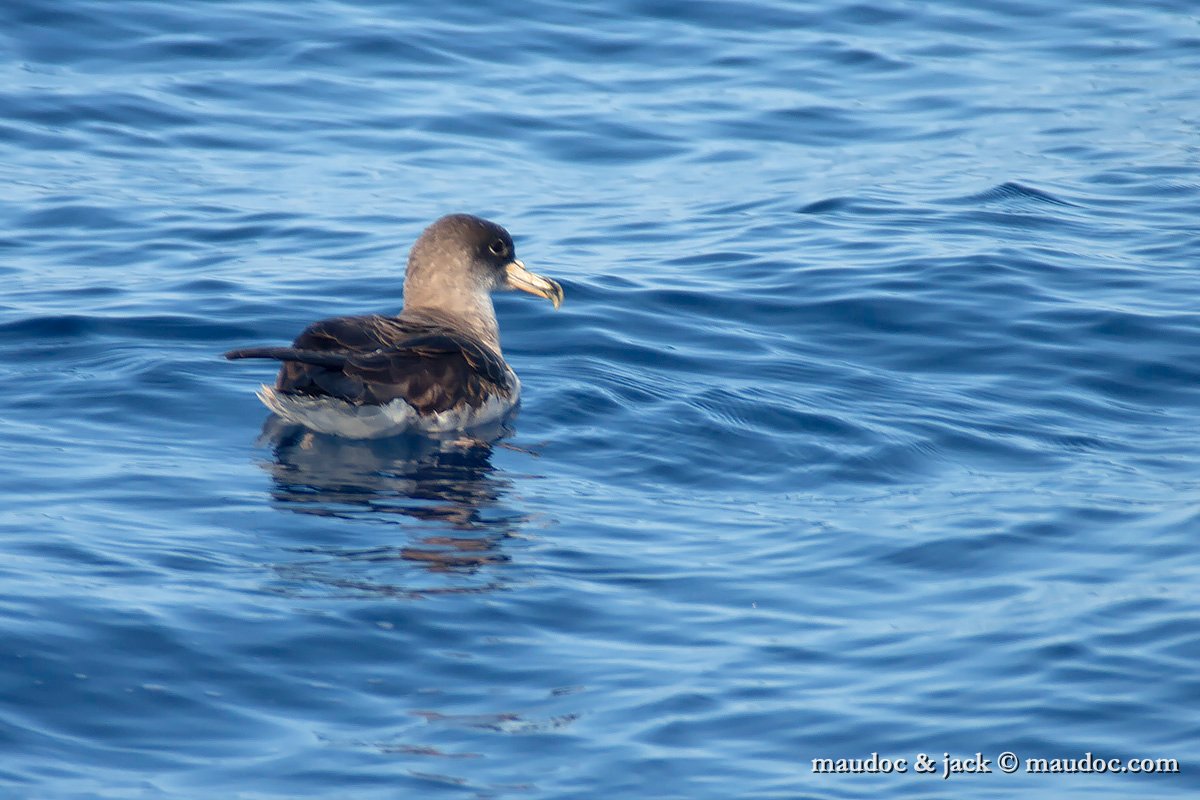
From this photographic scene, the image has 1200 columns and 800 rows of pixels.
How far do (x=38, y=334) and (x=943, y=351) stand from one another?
5473 millimetres

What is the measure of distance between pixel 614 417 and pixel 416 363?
1108mm

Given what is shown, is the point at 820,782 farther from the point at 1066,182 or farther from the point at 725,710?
the point at 1066,182

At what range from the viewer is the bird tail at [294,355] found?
Answer: 777 centimetres

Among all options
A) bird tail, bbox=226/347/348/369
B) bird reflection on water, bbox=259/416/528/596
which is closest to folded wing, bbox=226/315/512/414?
bird tail, bbox=226/347/348/369

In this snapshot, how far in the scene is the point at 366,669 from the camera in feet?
19.2

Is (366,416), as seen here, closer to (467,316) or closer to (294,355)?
(294,355)

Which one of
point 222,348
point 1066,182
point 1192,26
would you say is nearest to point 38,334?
point 222,348

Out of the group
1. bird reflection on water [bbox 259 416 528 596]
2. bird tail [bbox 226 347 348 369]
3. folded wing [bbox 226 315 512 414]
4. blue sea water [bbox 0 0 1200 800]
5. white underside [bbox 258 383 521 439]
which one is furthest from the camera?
white underside [bbox 258 383 521 439]

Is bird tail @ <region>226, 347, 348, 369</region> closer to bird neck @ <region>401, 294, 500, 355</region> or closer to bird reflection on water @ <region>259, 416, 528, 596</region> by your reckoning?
bird reflection on water @ <region>259, 416, 528, 596</region>

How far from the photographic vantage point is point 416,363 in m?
8.56

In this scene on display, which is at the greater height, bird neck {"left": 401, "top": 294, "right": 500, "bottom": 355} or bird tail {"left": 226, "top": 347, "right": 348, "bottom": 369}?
bird tail {"left": 226, "top": 347, "right": 348, "bottom": 369}

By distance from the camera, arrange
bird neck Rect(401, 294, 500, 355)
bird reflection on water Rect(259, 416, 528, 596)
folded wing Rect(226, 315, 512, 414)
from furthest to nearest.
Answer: bird neck Rect(401, 294, 500, 355), folded wing Rect(226, 315, 512, 414), bird reflection on water Rect(259, 416, 528, 596)

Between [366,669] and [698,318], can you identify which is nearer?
[366,669]

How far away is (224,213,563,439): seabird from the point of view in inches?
324
